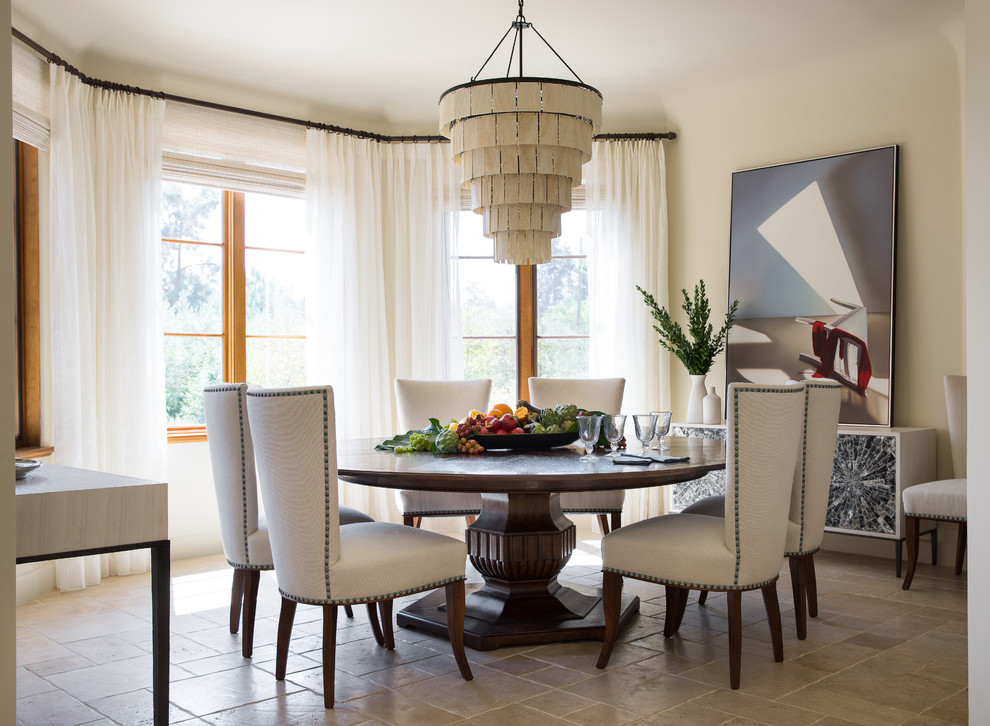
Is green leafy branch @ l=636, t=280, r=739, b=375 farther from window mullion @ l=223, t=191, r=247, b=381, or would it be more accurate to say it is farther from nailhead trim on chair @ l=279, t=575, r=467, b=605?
nailhead trim on chair @ l=279, t=575, r=467, b=605

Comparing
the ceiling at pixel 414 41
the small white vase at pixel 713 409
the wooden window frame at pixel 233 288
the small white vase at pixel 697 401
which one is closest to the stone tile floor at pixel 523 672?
the small white vase at pixel 713 409

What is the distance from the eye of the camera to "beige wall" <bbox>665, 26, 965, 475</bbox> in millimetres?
4391

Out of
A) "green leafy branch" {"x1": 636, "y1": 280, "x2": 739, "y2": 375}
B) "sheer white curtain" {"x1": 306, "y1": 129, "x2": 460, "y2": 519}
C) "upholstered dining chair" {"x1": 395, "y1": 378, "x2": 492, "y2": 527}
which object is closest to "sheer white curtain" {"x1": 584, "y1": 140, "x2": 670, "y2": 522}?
"green leafy branch" {"x1": 636, "y1": 280, "x2": 739, "y2": 375}

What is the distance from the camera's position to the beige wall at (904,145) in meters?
4.39

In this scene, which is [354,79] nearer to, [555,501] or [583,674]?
[555,501]

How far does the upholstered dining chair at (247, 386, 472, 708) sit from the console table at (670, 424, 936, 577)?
7.14 ft

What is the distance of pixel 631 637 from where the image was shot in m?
3.21

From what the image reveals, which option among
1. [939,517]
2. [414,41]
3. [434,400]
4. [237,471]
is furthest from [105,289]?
[939,517]

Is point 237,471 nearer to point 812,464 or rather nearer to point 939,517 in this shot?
point 812,464

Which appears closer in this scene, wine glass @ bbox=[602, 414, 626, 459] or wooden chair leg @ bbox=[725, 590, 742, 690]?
wooden chair leg @ bbox=[725, 590, 742, 690]

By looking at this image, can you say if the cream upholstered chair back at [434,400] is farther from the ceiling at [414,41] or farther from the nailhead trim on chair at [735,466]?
the nailhead trim on chair at [735,466]

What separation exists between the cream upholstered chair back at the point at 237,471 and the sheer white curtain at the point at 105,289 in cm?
150

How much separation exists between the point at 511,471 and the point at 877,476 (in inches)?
95.0

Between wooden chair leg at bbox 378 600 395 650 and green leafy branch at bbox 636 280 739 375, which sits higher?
green leafy branch at bbox 636 280 739 375
